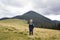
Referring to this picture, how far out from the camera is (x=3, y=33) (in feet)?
110

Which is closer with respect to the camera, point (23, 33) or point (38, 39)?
point (38, 39)

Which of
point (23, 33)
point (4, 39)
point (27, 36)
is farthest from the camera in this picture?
point (23, 33)

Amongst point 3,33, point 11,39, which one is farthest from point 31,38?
point 3,33

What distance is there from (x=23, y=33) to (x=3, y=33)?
3.36 m

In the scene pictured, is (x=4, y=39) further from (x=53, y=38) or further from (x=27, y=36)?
(x=53, y=38)

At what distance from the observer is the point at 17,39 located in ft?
99.0

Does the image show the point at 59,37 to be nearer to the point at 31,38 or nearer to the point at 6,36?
the point at 31,38

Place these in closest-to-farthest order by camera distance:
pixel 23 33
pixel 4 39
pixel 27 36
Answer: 1. pixel 4 39
2. pixel 27 36
3. pixel 23 33

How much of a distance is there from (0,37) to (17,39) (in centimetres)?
260

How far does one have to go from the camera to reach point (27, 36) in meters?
31.8

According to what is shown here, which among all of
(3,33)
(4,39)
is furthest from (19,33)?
(4,39)

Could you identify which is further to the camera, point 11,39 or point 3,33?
point 3,33

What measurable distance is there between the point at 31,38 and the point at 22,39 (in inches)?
57.3

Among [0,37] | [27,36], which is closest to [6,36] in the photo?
[0,37]
